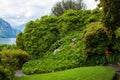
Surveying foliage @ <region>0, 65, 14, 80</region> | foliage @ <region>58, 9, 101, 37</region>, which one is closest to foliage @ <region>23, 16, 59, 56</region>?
foliage @ <region>58, 9, 101, 37</region>

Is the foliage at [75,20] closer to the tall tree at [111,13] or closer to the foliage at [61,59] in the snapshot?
the foliage at [61,59]

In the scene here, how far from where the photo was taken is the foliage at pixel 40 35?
2470 cm

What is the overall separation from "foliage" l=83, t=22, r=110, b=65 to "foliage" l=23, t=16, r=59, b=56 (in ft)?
21.0

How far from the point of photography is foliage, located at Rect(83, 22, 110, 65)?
18.4 metres

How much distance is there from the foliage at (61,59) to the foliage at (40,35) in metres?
1.36

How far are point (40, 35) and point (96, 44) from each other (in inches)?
307

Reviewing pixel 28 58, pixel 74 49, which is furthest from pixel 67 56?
pixel 28 58

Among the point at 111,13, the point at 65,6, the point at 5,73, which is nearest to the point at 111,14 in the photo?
the point at 111,13

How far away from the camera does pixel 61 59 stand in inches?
794

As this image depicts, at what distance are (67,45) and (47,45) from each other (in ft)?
10.1

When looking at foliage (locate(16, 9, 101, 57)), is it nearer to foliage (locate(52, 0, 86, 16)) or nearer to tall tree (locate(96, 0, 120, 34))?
tall tree (locate(96, 0, 120, 34))

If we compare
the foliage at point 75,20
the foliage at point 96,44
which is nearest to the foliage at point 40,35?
the foliage at point 75,20

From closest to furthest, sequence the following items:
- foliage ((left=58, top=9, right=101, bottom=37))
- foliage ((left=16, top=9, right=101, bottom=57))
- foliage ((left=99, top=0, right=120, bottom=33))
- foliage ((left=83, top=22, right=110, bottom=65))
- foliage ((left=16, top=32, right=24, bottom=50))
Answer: foliage ((left=99, top=0, right=120, bottom=33)) < foliage ((left=83, top=22, right=110, bottom=65)) < foliage ((left=58, top=9, right=101, bottom=37)) < foliage ((left=16, top=9, right=101, bottom=57)) < foliage ((left=16, top=32, right=24, bottom=50))

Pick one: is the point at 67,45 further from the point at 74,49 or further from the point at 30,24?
the point at 30,24
